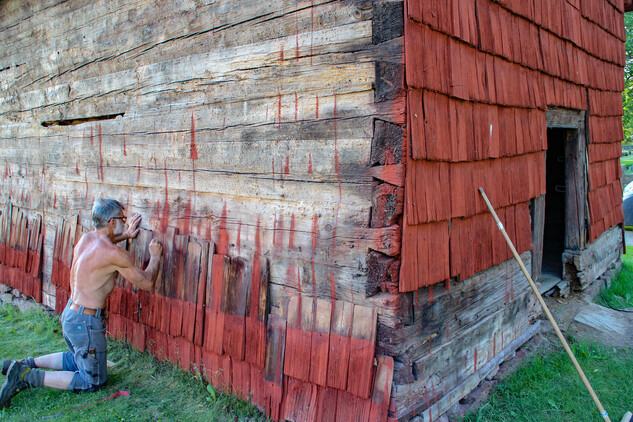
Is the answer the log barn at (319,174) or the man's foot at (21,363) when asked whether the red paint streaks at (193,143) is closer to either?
the log barn at (319,174)

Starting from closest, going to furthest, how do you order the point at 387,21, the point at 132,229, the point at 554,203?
the point at 387,21
the point at 132,229
the point at 554,203

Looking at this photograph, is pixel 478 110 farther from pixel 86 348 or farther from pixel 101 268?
pixel 86 348

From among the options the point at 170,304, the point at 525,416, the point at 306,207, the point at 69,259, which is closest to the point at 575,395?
the point at 525,416

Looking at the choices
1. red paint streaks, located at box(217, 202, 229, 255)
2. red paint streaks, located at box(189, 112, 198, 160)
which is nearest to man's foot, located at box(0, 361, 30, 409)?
red paint streaks, located at box(217, 202, 229, 255)

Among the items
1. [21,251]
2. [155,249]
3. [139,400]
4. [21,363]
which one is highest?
[155,249]

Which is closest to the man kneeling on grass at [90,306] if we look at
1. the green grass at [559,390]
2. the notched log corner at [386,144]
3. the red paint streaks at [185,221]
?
the red paint streaks at [185,221]

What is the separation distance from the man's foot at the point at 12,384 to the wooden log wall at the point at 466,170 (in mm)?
2997

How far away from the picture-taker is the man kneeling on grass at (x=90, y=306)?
3.92 metres

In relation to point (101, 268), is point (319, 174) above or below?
above

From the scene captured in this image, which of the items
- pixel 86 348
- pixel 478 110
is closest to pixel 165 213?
pixel 86 348

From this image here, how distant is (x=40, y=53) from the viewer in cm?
552

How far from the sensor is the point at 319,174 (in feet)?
9.98

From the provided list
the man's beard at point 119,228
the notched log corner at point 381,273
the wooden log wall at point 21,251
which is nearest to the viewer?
the notched log corner at point 381,273

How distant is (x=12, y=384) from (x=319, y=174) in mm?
3043
